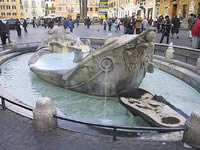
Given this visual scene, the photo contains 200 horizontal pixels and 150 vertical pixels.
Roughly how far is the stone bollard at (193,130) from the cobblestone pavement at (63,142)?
163 millimetres

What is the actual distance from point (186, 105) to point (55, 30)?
745 centimetres

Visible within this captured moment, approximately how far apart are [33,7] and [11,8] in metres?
7.87

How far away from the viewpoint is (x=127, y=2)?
5175 centimetres

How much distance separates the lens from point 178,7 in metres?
27.9

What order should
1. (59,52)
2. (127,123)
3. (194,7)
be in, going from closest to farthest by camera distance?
1. (127,123)
2. (59,52)
3. (194,7)

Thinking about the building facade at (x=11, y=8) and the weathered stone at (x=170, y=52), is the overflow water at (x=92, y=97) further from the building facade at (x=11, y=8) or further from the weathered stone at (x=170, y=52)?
the building facade at (x=11, y=8)

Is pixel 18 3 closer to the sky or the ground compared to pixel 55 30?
closer to the sky

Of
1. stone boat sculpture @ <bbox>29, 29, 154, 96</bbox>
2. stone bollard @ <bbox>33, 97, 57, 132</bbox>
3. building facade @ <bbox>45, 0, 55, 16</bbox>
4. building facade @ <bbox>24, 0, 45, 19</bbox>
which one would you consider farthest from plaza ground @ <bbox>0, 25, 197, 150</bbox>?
building facade @ <bbox>24, 0, 45, 19</bbox>

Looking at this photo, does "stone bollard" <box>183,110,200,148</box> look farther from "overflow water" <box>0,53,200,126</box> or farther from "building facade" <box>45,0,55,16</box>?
"building facade" <box>45,0,55,16</box>

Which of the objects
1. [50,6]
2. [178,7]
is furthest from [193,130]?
[50,6]

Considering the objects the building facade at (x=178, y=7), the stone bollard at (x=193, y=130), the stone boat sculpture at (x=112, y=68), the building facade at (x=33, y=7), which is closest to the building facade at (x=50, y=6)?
the building facade at (x=33, y=7)

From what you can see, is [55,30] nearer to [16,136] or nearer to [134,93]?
[134,93]

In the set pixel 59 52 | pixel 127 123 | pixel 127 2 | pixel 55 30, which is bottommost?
pixel 127 123

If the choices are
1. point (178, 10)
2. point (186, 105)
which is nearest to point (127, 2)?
point (178, 10)
